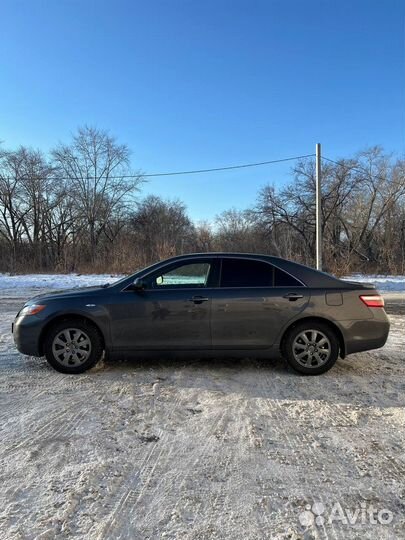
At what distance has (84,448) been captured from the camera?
3.47m

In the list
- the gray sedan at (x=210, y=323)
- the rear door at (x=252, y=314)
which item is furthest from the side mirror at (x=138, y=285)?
the rear door at (x=252, y=314)

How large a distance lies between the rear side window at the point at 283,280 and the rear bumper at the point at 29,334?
311 centimetres

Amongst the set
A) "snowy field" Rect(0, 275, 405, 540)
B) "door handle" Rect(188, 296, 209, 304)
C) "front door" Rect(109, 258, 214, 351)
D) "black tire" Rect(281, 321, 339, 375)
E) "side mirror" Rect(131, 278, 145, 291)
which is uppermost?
"side mirror" Rect(131, 278, 145, 291)

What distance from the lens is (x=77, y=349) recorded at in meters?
5.53

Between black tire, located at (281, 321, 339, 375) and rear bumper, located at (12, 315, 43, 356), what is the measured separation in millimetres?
3203

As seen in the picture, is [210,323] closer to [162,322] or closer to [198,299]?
[198,299]

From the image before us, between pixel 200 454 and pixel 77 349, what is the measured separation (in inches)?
107

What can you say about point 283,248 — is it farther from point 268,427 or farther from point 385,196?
point 268,427

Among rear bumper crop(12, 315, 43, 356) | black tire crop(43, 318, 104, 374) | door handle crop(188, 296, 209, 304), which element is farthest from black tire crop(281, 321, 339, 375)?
rear bumper crop(12, 315, 43, 356)

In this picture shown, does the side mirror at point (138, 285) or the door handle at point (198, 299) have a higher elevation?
the side mirror at point (138, 285)

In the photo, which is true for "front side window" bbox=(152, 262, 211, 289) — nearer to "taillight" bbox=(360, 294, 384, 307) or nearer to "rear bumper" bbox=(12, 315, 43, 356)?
"rear bumper" bbox=(12, 315, 43, 356)

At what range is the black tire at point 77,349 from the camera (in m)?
5.50

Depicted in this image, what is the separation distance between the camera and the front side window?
18.5 ft

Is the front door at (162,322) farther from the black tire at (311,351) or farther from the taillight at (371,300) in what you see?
the taillight at (371,300)
